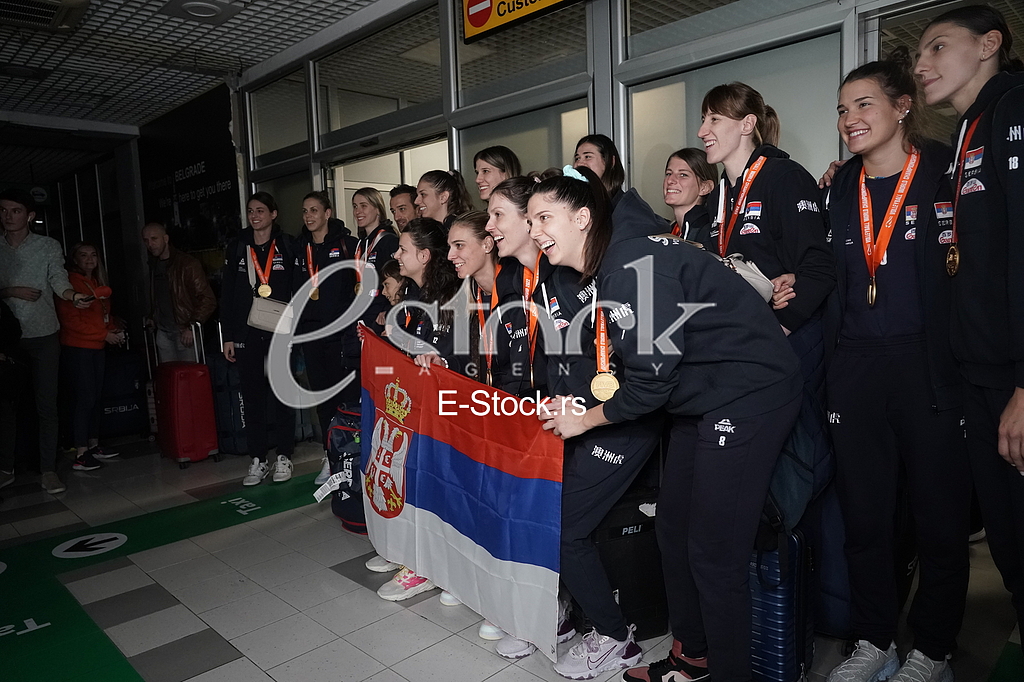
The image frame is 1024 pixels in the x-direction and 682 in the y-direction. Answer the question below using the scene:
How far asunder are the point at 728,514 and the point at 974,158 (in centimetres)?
111

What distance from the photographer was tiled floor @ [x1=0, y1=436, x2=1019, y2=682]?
90.8 inches

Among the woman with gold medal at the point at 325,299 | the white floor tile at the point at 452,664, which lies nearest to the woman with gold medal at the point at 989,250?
the white floor tile at the point at 452,664

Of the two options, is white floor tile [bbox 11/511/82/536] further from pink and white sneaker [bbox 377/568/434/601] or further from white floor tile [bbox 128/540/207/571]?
pink and white sneaker [bbox 377/568/434/601]

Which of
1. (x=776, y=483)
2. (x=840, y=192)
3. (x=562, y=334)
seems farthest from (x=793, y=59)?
(x=776, y=483)

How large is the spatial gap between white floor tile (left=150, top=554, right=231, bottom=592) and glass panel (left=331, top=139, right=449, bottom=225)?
328 centimetres

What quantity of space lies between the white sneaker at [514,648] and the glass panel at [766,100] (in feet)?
7.16

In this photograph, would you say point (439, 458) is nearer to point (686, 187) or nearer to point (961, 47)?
point (686, 187)

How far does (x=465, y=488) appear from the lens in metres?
2.46

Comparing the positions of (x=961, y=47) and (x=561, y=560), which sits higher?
(x=961, y=47)

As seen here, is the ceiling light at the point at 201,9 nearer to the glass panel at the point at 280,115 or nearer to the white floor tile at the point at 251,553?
the glass panel at the point at 280,115

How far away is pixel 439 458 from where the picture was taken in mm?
2600

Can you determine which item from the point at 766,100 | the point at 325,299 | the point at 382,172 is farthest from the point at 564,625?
the point at 382,172

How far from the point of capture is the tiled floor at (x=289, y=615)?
2307 mm

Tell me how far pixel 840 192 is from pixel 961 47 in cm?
50
